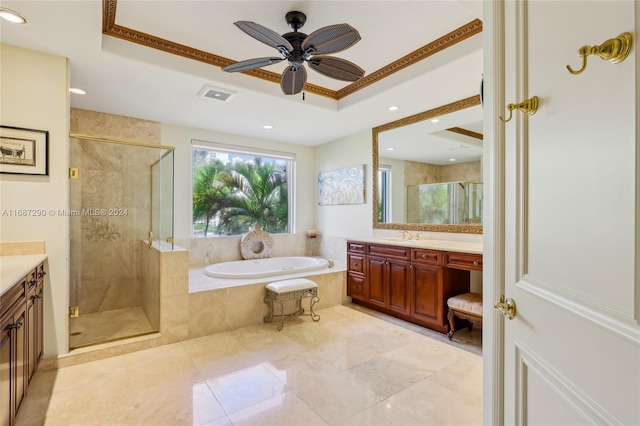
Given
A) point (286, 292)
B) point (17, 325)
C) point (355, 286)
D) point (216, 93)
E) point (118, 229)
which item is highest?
point (216, 93)

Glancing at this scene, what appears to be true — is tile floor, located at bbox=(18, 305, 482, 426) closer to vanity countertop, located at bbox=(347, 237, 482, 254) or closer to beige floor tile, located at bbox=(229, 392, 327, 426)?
beige floor tile, located at bbox=(229, 392, 327, 426)

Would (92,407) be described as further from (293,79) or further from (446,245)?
(446,245)

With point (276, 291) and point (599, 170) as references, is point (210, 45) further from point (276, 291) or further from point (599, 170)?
point (599, 170)

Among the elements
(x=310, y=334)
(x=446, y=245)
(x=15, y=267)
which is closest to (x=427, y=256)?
(x=446, y=245)

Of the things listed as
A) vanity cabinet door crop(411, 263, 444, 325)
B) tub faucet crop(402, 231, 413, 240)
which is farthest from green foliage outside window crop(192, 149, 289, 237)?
vanity cabinet door crop(411, 263, 444, 325)

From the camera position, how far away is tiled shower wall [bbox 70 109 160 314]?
3207mm

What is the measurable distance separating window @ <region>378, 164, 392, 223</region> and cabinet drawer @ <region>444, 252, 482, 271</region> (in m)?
1.24

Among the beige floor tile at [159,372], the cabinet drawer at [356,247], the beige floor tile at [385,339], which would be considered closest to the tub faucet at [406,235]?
the cabinet drawer at [356,247]

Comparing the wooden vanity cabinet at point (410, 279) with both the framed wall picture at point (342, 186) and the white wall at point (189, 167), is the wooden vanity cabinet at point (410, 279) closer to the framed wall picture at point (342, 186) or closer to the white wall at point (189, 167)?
the framed wall picture at point (342, 186)

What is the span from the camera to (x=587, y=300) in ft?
2.19

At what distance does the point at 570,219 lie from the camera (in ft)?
2.33

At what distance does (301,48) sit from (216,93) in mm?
1309

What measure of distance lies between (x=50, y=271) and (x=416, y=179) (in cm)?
360

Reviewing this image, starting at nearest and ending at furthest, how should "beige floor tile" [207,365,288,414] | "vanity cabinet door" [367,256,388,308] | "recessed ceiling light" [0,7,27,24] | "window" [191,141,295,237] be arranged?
1. "recessed ceiling light" [0,7,27,24]
2. "beige floor tile" [207,365,288,414]
3. "vanity cabinet door" [367,256,388,308]
4. "window" [191,141,295,237]
